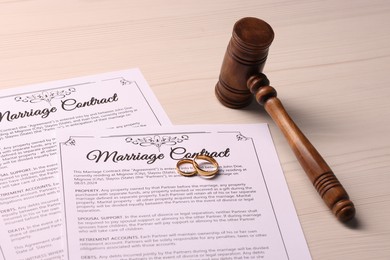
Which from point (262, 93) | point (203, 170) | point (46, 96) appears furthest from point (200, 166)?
point (46, 96)

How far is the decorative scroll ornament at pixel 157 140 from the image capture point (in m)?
0.82

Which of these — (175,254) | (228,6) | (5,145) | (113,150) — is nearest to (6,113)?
(5,145)

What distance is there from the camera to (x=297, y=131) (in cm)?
82

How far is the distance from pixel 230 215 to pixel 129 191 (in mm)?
129

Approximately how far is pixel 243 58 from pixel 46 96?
283mm

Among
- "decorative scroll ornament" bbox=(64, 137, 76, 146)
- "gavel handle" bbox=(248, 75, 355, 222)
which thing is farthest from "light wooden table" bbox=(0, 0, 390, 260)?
"decorative scroll ornament" bbox=(64, 137, 76, 146)

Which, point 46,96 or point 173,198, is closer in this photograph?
point 173,198

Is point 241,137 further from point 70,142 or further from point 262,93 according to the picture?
point 70,142

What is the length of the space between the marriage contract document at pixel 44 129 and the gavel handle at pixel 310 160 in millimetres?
146

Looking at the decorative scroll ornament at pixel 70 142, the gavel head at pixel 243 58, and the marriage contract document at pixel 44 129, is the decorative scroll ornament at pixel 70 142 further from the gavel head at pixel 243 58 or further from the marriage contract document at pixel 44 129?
the gavel head at pixel 243 58

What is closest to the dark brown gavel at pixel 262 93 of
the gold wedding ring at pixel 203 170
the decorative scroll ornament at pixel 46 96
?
the gold wedding ring at pixel 203 170

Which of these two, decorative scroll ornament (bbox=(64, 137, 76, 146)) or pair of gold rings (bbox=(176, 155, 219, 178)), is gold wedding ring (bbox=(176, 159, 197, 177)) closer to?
pair of gold rings (bbox=(176, 155, 219, 178))

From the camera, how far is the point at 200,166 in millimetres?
809

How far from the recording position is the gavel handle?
0.77 m
